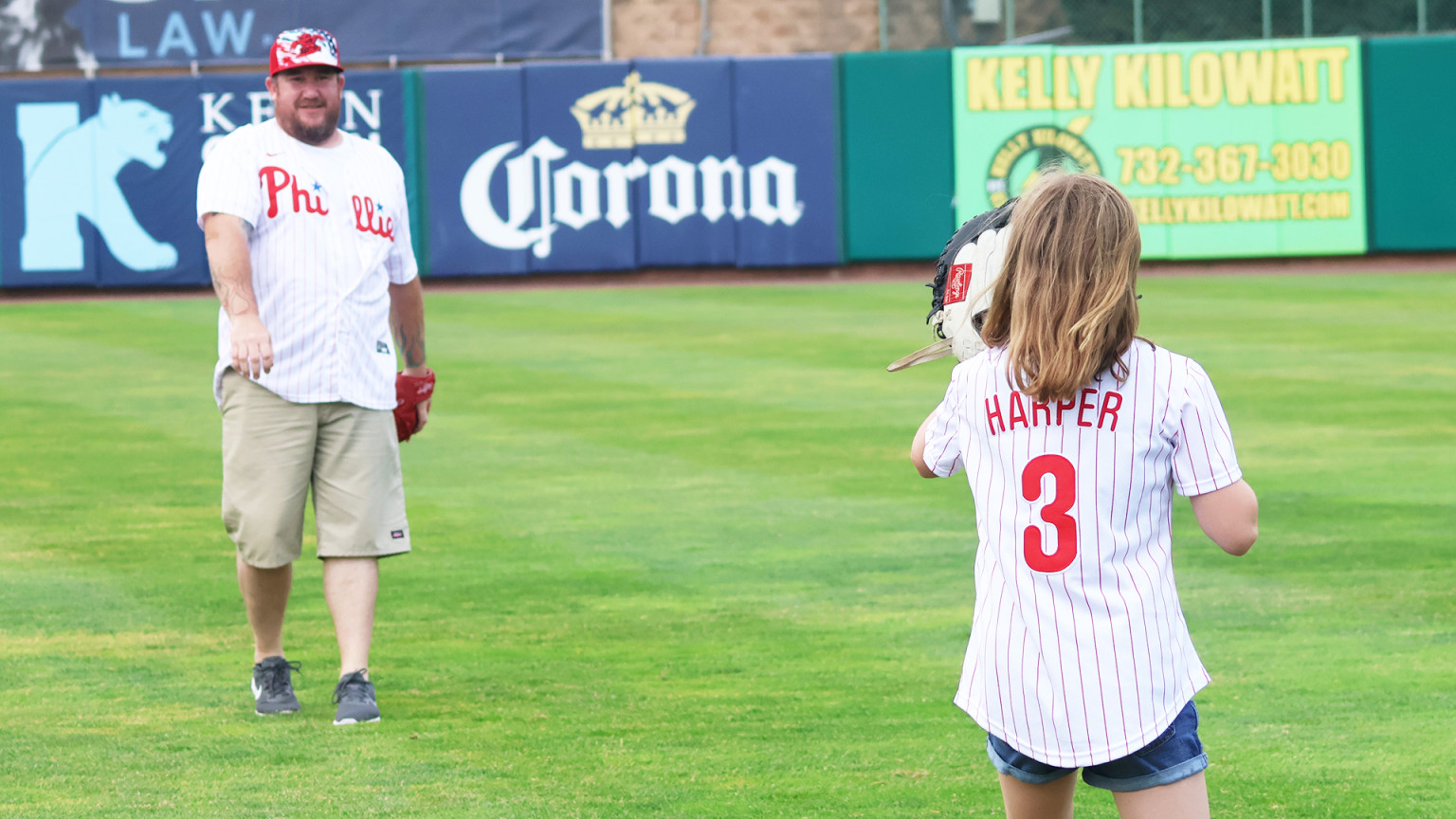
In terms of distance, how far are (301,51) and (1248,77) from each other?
21.7m

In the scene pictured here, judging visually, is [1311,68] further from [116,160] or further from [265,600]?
[265,600]

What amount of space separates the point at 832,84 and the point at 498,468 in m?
15.6

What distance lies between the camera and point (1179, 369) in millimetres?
2730

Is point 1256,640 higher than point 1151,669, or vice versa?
point 1151,669

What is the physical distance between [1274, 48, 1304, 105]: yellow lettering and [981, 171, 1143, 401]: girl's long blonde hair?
23434 millimetres

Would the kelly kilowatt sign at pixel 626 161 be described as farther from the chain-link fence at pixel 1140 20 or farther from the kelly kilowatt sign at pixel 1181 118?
the chain-link fence at pixel 1140 20

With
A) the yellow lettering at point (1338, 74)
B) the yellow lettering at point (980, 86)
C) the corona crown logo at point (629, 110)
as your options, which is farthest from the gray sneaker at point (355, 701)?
the yellow lettering at point (1338, 74)

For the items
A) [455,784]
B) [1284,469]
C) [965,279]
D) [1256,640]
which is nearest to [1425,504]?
[1284,469]

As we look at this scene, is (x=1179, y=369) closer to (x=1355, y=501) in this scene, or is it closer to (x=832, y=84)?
(x=1355, y=501)

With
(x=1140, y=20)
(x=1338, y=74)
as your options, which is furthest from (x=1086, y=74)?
(x=1338, y=74)

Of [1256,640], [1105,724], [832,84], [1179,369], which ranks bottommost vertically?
[1256,640]

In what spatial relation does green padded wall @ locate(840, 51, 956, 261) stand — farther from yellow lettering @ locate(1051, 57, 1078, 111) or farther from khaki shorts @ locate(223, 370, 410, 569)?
khaki shorts @ locate(223, 370, 410, 569)

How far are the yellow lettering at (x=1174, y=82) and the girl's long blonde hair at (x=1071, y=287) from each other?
75.6 ft

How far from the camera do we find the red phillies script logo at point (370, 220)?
5176 millimetres
